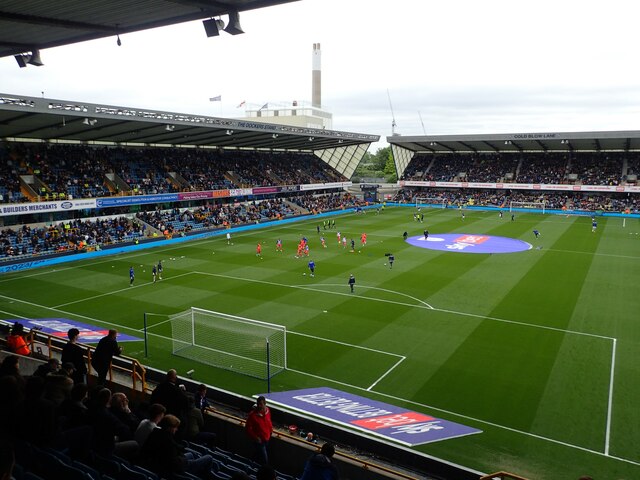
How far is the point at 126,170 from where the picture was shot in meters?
52.1

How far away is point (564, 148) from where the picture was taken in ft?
255

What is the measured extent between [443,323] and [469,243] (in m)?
23.3

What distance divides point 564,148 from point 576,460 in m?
75.2

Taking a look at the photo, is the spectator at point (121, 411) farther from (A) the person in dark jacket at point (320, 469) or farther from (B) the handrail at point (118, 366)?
(B) the handrail at point (118, 366)

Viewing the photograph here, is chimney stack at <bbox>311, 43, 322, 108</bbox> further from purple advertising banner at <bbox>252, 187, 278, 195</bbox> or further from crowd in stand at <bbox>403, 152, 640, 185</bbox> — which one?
purple advertising banner at <bbox>252, 187, 278, 195</bbox>

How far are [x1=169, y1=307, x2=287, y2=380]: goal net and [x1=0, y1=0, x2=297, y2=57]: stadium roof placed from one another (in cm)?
1161

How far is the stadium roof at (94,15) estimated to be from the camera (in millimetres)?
8477

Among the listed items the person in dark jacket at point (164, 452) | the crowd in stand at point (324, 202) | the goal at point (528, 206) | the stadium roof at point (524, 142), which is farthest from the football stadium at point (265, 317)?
the goal at point (528, 206)

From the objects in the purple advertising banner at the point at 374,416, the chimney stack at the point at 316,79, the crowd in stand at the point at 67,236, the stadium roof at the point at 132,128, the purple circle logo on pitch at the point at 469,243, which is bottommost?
the purple advertising banner at the point at 374,416

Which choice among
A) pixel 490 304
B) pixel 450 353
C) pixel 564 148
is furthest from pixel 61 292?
pixel 564 148

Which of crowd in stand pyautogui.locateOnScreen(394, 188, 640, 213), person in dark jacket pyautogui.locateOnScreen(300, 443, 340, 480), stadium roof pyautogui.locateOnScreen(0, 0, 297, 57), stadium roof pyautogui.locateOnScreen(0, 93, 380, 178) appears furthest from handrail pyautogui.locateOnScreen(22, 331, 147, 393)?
crowd in stand pyautogui.locateOnScreen(394, 188, 640, 213)

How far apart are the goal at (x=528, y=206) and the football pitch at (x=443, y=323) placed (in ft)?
93.5

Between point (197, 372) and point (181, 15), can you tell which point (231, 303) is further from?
point (181, 15)

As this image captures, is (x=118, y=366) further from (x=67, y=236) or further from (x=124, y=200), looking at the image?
(x=124, y=200)
